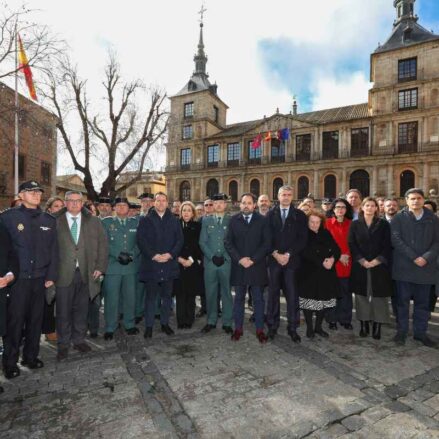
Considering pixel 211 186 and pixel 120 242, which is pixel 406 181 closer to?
pixel 211 186

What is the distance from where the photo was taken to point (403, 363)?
170 inches

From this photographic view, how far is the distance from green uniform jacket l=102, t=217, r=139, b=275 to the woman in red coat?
3610 mm

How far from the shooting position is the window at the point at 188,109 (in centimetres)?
4622

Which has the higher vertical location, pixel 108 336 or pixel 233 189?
pixel 233 189

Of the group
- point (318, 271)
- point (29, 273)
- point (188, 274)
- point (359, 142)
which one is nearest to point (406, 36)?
point (359, 142)

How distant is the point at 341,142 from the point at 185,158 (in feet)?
69.6

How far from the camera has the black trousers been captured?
13.2 ft

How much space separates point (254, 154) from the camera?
41.2m

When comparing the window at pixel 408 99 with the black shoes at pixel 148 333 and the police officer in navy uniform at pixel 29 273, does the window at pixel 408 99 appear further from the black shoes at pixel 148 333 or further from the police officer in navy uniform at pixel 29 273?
the police officer in navy uniform at pixel 29 273

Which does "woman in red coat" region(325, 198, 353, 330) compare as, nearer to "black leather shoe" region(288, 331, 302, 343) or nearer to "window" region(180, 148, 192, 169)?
"black leather shoe" region(288, 331, 302, 343)

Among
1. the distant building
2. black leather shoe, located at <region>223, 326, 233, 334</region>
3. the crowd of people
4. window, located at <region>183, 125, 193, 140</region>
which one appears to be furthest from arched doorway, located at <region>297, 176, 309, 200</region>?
black leather shoe, located at <region>223, 326, 233, 334</region>

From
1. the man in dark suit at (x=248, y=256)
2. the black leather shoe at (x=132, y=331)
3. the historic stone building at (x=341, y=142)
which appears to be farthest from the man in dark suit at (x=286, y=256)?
the historic stone building at (x=341, y=142)

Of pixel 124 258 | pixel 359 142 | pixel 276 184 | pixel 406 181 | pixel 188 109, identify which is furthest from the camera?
pixel 188 109

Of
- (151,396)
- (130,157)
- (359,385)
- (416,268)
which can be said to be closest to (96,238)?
(151,396)
